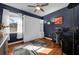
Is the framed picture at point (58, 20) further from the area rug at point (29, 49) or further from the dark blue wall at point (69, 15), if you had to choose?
the area rug at point (29, 49)

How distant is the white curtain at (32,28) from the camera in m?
1.93

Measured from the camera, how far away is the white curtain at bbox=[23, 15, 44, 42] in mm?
1927

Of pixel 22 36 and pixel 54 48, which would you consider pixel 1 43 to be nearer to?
pixel 22 36

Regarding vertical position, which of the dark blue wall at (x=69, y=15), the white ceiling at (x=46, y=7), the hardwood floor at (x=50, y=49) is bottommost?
the hardwood floor at (x=50, y=49)

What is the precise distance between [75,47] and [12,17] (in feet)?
3.96

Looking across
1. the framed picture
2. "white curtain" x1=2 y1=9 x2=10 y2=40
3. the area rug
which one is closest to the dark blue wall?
the framed picture

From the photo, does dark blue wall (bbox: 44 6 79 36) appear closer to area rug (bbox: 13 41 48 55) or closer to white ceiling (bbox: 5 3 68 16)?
white ceiling (bbox: 5 3 68 16)

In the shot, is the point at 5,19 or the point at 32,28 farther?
the point at 32,28

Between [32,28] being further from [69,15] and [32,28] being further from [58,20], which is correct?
[69,15]

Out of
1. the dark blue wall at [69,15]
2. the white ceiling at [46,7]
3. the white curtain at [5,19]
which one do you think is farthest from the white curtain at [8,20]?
the dark blue wall at [69,15]

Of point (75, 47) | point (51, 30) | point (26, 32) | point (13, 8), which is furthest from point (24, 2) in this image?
point (75, 47)

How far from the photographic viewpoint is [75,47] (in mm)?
1864

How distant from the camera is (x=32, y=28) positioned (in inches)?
76.7

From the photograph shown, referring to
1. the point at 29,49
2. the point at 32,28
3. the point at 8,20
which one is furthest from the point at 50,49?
the point at 8,20
